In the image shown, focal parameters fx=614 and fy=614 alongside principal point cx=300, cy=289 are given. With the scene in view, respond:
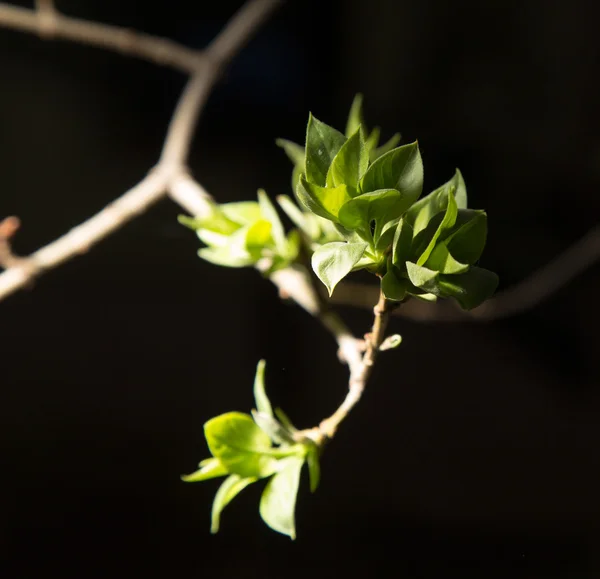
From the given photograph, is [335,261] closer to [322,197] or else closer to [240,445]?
[322,197]

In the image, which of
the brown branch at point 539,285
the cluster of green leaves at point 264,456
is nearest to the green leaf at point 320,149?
the cluster of green leaves at point 264,456

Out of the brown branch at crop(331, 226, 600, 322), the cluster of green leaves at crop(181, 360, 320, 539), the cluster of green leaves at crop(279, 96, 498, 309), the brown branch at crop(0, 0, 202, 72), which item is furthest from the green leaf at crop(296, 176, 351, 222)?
the brown branch at crop(331, 226, 600, 322)

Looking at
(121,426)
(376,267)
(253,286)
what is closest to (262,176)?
(253,286)

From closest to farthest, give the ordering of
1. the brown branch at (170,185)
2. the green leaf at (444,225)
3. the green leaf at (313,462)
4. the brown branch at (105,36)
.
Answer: the green leaf at (444,225) < the green leaf at (313,462) < the brown branch at (170,185) < the brown branch at (105,36)

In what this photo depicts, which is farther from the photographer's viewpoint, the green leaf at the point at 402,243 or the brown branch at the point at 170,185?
the brown branch at the point at 170,185

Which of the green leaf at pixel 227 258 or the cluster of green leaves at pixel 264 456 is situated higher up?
the green leaf at pixel 227 258

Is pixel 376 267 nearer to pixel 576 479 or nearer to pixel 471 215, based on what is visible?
pixel 471 215

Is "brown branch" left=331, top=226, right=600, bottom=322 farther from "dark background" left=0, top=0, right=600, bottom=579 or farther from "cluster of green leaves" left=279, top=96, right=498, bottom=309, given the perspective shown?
"cluster of green leaves" left=279, top=96, right=498, bottom=309

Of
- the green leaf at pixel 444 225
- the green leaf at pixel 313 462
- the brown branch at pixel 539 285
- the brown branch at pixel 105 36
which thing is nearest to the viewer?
the green leaf at pixel 444 225

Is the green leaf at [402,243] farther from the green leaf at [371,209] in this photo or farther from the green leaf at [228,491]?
the green leaf at [228,491]
